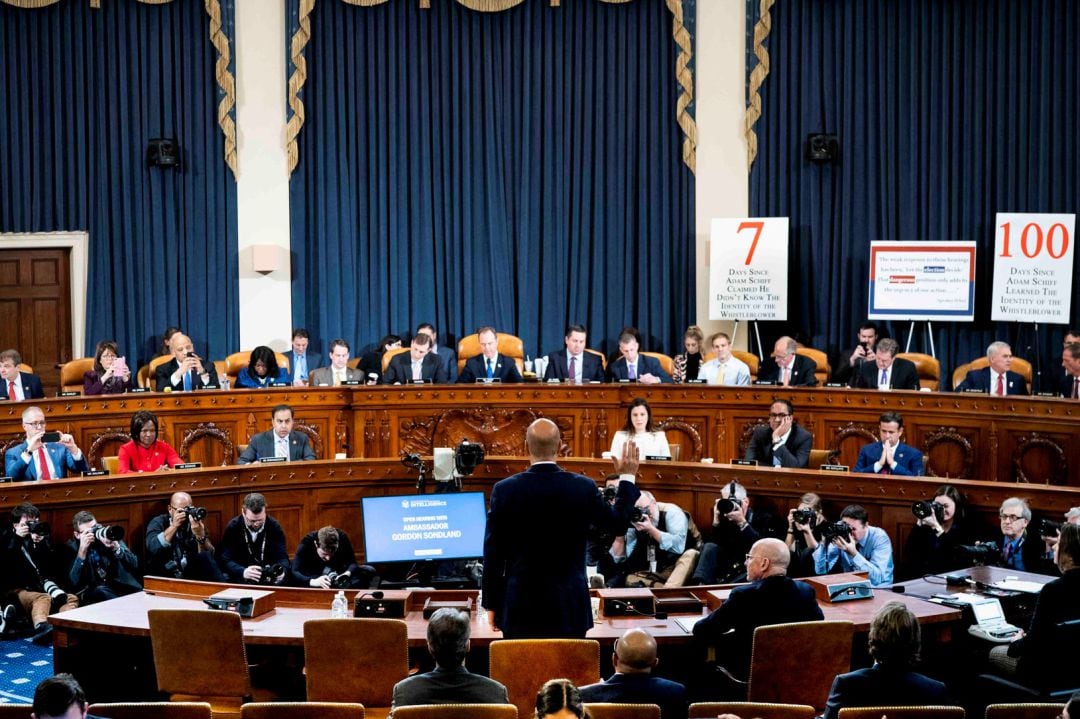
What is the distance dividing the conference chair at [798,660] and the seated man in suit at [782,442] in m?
3.76

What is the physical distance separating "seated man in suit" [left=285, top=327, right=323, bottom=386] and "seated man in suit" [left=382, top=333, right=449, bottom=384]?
1123 millimetres

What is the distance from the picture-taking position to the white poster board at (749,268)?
11.9m

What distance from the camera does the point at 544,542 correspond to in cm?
499

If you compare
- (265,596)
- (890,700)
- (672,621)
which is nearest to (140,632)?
(265,596)

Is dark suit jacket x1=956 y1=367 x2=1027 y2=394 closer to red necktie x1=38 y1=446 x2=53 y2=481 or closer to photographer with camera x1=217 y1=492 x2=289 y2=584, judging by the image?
photographer with camera x1=217 y1=492 x2=289 y2=584

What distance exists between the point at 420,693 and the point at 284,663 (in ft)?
4.89

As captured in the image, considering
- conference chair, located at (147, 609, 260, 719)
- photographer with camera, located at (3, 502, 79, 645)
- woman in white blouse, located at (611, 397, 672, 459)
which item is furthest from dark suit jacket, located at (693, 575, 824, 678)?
photographer with camera, located at (3, 502, 79, 645)

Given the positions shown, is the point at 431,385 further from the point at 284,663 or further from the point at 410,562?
the point at 284,663

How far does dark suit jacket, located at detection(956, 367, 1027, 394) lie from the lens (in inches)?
380

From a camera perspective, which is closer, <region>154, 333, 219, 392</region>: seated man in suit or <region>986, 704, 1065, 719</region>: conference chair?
<region>986, 704, 1065, 719</region>: conference chair

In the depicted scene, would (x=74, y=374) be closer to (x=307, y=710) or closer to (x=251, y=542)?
(x=251, y=542)

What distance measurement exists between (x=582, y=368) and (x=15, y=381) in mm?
4526

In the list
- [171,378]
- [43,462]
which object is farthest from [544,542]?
[171,378]

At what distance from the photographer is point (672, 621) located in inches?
218
